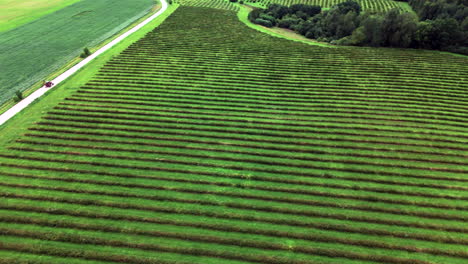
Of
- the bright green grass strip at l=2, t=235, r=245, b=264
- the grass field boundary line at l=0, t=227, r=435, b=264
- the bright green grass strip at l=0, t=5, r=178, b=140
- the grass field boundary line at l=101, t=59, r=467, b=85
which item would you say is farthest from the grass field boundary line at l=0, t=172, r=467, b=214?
the grass field boundary line at l=101, t=59, r=467, b=85

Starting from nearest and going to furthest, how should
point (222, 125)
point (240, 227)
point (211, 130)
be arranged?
point (240, 227) < point (211, 130) < point (222, 125)

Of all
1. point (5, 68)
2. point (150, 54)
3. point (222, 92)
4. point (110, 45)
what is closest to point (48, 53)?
point (5, 68)

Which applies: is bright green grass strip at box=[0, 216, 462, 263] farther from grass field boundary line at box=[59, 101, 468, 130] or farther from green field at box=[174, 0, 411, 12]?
green field at box=[174, 0, 411, 12]

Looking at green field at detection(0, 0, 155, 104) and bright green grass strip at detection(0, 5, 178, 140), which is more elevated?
green field at detection(0, 0, 155, 104)

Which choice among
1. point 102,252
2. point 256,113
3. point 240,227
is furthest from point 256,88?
point 102,252

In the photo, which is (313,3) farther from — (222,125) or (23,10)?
(23,10)

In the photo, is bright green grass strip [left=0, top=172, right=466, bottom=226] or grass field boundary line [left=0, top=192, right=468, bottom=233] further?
bright green grass strip [left=0, top=172, right=466, bottom=226]

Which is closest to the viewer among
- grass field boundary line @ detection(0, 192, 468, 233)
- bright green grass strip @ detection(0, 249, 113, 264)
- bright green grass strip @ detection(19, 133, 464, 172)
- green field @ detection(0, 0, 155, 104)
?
bright green grass strip @ detection(0, 249, 113, 264)
